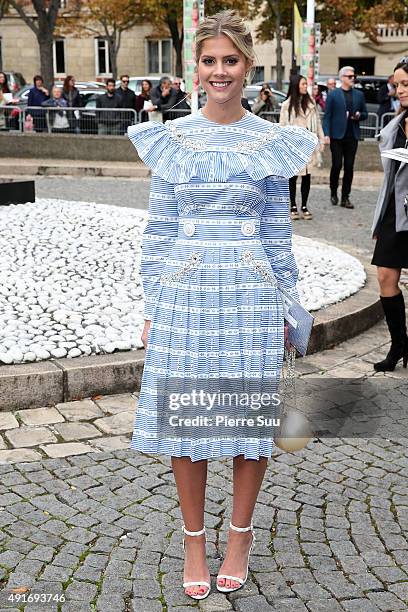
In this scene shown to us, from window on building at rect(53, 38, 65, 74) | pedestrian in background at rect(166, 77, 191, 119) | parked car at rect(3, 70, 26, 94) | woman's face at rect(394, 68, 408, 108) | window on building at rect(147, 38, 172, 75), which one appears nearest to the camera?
woman's face at rect(394, 68, 408, 108)

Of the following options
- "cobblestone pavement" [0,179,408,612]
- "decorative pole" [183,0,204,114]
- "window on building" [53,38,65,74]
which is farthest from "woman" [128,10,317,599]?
"window on building" [53,38,65,74]

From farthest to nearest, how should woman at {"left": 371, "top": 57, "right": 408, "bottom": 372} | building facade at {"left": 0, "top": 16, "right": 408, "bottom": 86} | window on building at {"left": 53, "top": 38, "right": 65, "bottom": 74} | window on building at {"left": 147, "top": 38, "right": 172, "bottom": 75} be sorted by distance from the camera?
1. window on building at {"left": 53, "top": 38, "right": 65, "bottom": 74}
2. window on building at {"left": 147, "top": 38, "right": 172, "bottom": 75}
3. building facade at {"left": 0, "top": 16, "right": 408, "bottom": 86}
4. woman at {"left": 371, "top": 57, "right": 408, "bottom": 372}

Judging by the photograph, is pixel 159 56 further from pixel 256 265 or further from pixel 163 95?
pixel 256 265

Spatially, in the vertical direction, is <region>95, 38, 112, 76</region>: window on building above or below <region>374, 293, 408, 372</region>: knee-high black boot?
above

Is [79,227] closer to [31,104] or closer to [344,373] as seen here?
[344,373]

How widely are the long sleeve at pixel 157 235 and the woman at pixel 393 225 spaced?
2866 millimetres

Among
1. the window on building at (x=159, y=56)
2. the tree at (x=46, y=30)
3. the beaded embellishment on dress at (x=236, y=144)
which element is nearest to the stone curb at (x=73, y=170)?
the tree at (x=46, y=30)

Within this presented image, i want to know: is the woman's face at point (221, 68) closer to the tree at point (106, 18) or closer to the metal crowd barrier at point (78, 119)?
the metal crowd barrier at point (78, 119)

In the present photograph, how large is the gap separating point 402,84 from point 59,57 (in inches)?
1919

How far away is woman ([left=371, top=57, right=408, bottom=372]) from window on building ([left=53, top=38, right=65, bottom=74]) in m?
48.0

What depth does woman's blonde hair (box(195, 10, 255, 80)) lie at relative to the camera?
3.30m

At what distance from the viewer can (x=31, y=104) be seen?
784 inches

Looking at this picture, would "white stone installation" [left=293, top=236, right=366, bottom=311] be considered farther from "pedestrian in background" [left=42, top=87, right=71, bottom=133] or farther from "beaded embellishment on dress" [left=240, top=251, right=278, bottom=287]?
"pedestrian in background" [left=42, top=87, right=71, bottom=133]

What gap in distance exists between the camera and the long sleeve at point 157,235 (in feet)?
11.4
